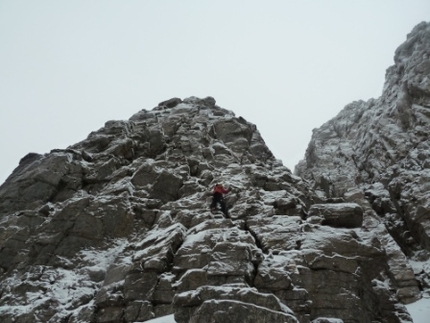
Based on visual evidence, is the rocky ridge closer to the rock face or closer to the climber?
the rock face

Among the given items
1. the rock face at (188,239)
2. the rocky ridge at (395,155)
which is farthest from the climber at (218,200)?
the rocky ridge at (395,155)

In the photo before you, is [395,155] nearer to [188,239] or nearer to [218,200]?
[218,200]

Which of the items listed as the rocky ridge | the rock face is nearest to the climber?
the rock face

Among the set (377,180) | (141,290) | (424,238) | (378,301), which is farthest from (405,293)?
(141,290)

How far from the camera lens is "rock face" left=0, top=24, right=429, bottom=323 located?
15562mm

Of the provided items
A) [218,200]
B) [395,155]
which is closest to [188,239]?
[218,200]

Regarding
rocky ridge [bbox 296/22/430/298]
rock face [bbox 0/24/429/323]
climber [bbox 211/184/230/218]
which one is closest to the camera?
rock face [bbox 0/24/429/323]

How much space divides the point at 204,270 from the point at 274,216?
745 centimetres

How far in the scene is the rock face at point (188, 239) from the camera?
51.1 ft

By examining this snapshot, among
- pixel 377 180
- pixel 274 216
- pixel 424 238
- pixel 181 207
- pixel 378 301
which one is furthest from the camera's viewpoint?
pixel 377 180

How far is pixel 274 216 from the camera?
21812 mm

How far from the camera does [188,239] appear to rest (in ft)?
63.2

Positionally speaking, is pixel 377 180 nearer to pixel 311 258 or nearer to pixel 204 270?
pixel 311 258

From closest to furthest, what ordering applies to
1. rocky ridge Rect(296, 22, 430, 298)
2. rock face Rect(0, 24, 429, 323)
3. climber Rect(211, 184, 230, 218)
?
rock face Rect(0, 24, 429, 323) < climber Rect(211, 184, 230, 218) < rocky ridge Rect(296, 22, 430, 298)
